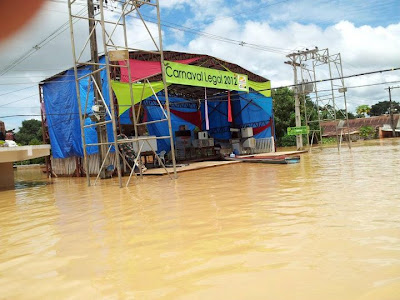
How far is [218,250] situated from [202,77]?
12366mm

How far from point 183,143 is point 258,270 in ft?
52.2

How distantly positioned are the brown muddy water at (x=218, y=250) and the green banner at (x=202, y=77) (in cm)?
865

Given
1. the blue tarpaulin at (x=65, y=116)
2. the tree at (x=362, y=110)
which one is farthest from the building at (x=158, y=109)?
the tree at (x=362, y=110)

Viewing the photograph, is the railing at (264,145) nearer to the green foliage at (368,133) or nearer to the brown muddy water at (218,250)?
the brown muddy water at (218,250)

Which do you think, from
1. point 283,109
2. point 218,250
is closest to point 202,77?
point 218,250

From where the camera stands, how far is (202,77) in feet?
48.1

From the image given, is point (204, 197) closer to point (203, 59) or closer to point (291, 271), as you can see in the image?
point (291, 271)

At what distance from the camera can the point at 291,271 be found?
2.38 metres

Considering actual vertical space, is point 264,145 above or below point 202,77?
below

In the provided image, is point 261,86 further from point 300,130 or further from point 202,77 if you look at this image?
point 202,77

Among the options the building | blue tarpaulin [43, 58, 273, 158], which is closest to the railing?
the building

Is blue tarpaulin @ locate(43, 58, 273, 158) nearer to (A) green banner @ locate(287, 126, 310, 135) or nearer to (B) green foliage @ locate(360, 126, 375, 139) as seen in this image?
(A) green banner @ locate(287, 126, 310, 135)

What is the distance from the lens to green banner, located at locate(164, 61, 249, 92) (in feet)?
43.1

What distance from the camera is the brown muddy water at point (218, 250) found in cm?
220
